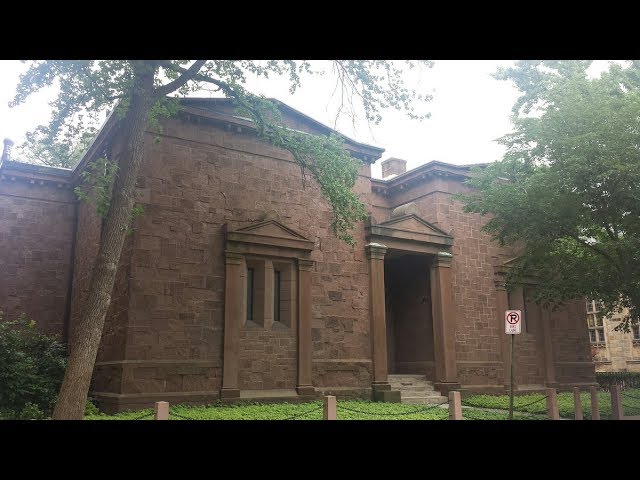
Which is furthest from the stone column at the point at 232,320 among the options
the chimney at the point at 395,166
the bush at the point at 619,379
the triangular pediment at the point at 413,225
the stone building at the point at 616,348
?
the stone building at the point at 616,348

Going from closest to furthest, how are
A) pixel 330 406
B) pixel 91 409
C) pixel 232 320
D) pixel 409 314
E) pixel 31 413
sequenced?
pixel 330 406
pixel 31 413
pixel 91 409
pixel 232 320
pixel 409 314

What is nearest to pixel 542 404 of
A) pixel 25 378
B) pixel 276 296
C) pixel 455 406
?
pixel 455 406

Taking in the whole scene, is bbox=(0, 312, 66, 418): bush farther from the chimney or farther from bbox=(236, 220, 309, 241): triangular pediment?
the chimney

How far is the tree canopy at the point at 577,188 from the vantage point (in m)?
14.8

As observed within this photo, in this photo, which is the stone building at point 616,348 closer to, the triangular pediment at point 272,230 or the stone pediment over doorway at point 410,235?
the stone pediment over doorway at point 410,235

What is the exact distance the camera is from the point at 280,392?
54.0 ft

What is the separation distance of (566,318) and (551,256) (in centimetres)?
719

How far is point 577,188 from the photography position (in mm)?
15812

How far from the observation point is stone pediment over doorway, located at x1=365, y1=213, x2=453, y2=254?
19.5 meters

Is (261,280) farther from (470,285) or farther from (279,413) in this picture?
(470,285)

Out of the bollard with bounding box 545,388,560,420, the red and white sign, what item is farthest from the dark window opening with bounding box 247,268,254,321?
the bollard with bounding box 545,388,560,420

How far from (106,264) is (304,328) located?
6962mm

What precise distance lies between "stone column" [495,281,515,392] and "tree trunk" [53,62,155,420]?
14.7 meters
